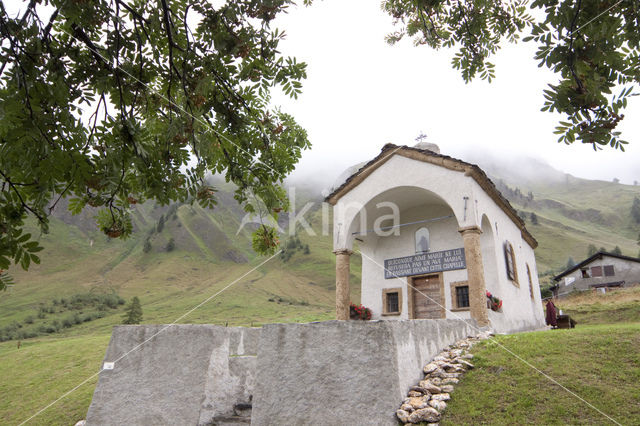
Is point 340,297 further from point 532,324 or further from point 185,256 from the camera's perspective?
point 185,256

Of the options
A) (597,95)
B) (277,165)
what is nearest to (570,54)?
(597,95)

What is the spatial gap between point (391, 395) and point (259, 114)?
386 cm

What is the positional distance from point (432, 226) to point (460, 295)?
2.71m

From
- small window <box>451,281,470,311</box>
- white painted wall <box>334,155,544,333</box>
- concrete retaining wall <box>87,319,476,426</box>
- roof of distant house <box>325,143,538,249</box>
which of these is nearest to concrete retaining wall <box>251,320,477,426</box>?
concrete retaining wall <box>87,319,476,426</box>

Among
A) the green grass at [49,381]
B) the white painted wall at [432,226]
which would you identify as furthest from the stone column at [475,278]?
the green grass at [49,381]

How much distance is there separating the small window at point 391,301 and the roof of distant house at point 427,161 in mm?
4055

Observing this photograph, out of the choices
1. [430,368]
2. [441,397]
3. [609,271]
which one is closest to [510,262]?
[430,368]

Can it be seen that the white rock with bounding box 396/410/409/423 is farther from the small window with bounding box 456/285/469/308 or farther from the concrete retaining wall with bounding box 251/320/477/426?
the small window with bounding box 456/285/469/308

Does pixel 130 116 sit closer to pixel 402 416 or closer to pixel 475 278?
pixel 402 416

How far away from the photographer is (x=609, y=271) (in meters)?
39.3

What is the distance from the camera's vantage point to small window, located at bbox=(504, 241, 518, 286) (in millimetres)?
13492

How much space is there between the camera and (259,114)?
4008 mm

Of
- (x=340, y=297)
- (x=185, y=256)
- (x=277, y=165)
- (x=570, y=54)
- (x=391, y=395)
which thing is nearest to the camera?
(x=570, y=54)

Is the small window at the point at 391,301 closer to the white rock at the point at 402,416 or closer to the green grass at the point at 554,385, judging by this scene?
the green grass at the point at 554,385
